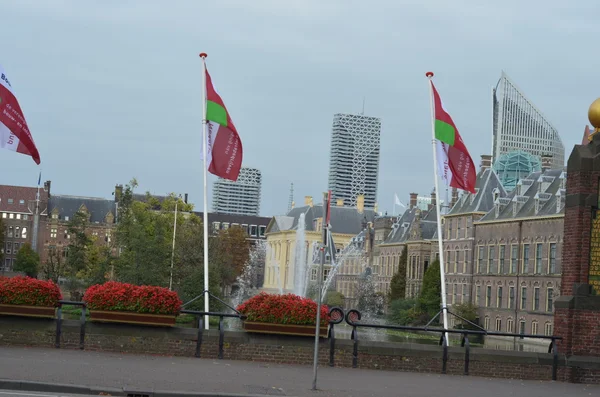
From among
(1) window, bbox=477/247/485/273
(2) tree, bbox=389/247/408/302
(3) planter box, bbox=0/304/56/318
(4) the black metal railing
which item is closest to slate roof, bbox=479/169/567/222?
(1) window, bbox=477/247/485/273

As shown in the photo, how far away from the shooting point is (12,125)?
28438 mm

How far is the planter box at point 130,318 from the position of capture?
2512cm

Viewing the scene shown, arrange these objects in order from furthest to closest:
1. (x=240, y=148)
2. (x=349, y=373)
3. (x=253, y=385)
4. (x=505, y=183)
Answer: (x=505, y=183)
(x=240, y=148)
(x=349, y=373)
(x=253, y=385)

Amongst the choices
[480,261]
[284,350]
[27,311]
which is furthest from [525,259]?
[27,311]

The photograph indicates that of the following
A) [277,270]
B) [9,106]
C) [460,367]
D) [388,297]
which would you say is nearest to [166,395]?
[460,367]

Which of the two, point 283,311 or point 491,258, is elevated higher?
point 491,258

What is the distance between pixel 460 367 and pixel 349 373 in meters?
3.45

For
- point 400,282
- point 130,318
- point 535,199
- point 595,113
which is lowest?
point 130,318

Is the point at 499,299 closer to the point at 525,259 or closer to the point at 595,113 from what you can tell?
the point at 525,259

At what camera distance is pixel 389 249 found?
131625 mm

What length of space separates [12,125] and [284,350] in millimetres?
9297

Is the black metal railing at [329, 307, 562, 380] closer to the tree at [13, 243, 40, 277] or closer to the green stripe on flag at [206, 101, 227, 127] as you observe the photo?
the green stripe on flag at [206, 101, 227, 127]

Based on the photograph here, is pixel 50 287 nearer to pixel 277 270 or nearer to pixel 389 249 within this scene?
pixel 389 249

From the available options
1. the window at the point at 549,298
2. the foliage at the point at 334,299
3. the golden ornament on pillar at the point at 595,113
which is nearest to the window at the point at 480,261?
the window at the point at 549,298
